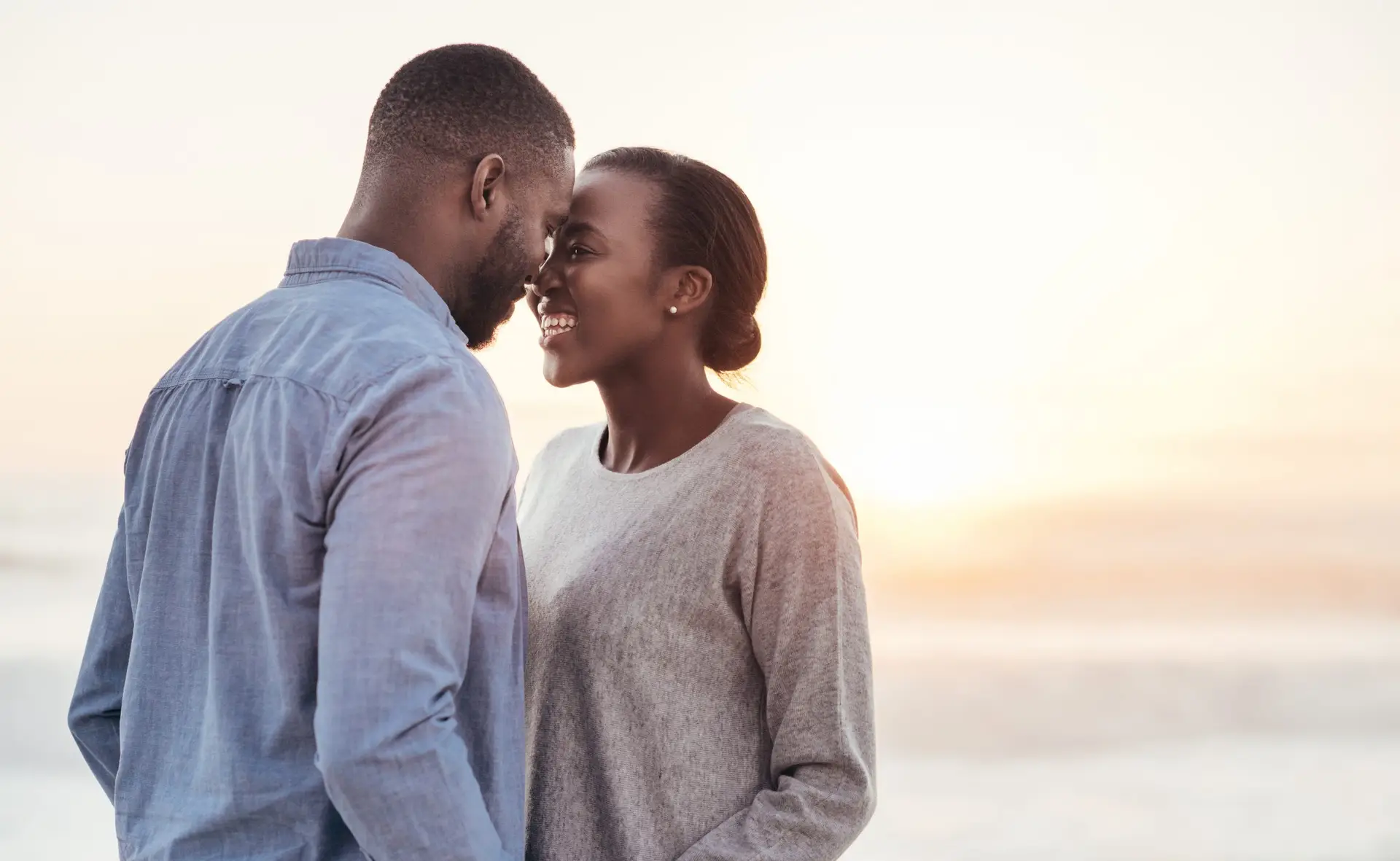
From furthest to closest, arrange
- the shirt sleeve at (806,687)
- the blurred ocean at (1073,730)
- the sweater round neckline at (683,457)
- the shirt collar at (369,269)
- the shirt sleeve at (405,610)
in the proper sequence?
the blurred ocean at (1073,730) → the sweater round neckline at (683,457) → the shirt sleeve at (806,687) → the shirt collar at (369,269) → the shirt sleeve at (405,610)

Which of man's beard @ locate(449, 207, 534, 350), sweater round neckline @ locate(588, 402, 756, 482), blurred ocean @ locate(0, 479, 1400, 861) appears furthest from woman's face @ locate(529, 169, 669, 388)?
blurred ocean @ locate(0, 479, 1400, 861)

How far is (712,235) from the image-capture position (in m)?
1.63

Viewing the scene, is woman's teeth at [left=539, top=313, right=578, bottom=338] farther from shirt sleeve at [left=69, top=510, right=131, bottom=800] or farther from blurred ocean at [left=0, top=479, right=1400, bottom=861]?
blurred ocean at [left=0, top=479, right=1400, bottom=861]

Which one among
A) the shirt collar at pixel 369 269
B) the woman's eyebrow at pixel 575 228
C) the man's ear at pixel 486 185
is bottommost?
the shirt collar at pixel 369 269

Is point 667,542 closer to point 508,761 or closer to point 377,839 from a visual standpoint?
point 508,761

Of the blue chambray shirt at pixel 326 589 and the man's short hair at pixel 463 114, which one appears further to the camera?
the man's short hair at pixel 463 114

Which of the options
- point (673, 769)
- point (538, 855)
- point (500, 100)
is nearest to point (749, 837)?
point (673, 769)

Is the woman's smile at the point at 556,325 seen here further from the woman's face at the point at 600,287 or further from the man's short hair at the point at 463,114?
the man's short hair at the point at 463,114

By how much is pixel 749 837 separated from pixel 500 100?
86cm

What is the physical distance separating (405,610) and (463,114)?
1.80ft

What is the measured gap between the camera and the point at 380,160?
124 centimetres

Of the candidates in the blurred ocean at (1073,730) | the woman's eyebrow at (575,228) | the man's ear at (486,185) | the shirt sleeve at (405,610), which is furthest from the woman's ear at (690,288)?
the blurred ocean at (1073,730)

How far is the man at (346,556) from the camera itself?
3.14 ft

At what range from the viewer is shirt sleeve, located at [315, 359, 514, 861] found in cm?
95
